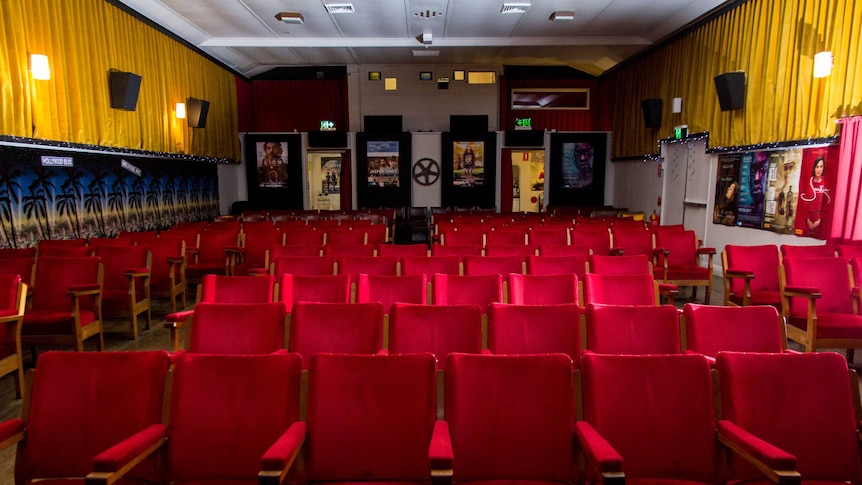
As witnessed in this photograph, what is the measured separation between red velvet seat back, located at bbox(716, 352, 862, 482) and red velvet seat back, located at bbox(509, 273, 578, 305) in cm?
163

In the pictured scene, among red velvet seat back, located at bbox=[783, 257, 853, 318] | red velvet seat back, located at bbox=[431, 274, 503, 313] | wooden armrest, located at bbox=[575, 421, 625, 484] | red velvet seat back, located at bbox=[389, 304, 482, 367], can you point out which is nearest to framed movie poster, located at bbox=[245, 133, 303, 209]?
red velvet seat back, located at bbox=[431, 274, 503, 313]

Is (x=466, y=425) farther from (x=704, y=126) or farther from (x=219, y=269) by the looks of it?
(x=704, y=126)

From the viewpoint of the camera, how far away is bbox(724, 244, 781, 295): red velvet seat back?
508 cm

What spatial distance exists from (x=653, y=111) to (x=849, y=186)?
5619 millimetres

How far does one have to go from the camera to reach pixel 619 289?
374 centimetres

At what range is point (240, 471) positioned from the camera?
1.94 metres

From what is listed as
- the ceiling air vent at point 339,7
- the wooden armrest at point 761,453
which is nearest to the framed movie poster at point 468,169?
the ceiling air vent at point 339,7

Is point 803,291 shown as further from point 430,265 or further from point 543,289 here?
point 430,265

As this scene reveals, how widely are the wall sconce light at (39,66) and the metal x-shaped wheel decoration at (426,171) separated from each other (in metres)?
9.33

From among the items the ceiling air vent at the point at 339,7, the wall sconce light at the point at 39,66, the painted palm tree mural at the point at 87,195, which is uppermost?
the ceiling air vent at the point at 339,7

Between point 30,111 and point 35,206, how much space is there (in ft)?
4.23

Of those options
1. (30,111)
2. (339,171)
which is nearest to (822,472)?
(30,111)

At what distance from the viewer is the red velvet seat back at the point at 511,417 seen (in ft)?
6.36

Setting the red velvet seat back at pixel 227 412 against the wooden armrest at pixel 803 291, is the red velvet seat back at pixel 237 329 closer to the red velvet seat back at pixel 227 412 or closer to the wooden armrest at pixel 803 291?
the red velvet seat back at pixel 227 412
